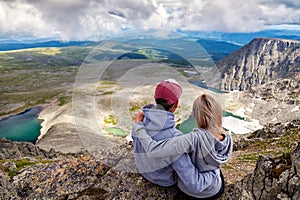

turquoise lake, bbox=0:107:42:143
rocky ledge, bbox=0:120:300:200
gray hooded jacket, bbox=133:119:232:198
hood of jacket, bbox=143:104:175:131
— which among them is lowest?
turquoise lake, bbox=0:107:42:143

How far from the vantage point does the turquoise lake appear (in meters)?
114

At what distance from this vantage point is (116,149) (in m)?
14.4

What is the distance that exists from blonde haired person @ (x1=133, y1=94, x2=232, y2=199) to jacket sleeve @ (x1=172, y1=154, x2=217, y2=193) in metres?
0.18

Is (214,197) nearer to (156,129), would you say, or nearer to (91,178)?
(156,129)

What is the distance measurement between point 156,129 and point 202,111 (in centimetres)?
156

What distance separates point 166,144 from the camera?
7430mm

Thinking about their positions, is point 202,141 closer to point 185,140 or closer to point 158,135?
point 185,140

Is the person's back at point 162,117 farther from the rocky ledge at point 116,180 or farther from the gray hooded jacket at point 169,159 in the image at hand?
the rocky ledge at point 116,180

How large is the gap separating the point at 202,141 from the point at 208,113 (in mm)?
893

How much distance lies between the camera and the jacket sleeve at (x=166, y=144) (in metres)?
7.31

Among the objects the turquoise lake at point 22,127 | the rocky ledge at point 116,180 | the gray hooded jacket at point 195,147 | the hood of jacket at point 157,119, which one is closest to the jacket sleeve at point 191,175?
the gray hooded jacket at point 195,147

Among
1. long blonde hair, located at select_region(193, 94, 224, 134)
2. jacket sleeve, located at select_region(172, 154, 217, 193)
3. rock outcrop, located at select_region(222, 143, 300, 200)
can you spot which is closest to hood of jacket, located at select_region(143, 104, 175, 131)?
long blonde hair, located at select_region(193, 94, 224, 134)

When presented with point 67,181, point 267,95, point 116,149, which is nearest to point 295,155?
point 116,149

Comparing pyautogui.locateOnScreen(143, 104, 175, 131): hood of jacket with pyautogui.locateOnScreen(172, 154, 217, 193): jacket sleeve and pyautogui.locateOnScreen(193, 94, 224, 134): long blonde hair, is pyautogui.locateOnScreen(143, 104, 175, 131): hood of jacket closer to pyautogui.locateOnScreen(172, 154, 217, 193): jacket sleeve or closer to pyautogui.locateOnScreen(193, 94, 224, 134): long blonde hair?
pyautogui.locateOnScreen(193, 94, 224, 134): long blonde hair
